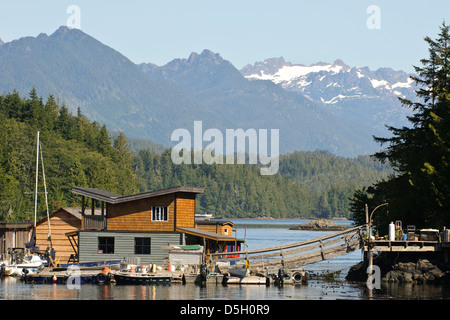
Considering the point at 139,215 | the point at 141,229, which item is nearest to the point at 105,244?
the point at 141,229

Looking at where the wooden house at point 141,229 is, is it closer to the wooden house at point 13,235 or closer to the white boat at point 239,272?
the white boat at point 239,272

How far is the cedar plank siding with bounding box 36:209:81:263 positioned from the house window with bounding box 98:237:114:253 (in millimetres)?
5884

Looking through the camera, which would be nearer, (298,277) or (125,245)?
(298,277)

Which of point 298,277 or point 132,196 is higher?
point 132,196

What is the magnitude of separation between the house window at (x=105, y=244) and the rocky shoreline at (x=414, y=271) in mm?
20222

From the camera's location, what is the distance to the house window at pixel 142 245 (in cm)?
6331

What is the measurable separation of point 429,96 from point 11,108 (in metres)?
130

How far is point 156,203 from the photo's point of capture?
64.3 metres

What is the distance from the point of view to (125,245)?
63.8 meters

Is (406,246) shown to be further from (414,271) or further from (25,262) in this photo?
(25,262)

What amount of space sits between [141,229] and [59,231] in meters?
10.5

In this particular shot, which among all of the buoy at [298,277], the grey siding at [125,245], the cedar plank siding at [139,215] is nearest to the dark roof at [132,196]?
the cedar plank siding at [139,215]

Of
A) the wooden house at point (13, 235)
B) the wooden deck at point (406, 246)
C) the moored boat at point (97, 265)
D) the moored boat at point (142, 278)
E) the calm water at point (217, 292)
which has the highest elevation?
the wooden house at point (13, 235)
